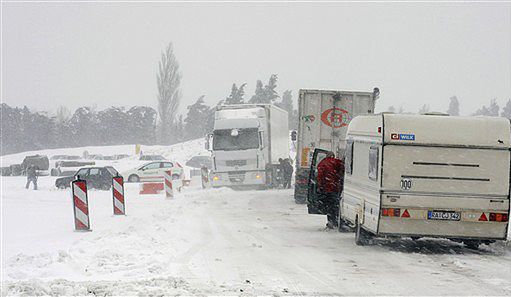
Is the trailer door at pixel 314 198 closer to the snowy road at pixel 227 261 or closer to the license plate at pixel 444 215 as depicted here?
the snowy road at pixel 227 261

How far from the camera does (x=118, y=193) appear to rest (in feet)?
60.4

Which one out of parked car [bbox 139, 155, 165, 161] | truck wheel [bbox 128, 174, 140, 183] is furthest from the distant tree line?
truck wheel [bbox 128, 174, 140, 183]

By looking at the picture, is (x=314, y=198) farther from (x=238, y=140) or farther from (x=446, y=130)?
(x=238, y=140)

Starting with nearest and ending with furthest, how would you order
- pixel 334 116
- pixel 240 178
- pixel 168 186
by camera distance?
pixel 334 116
pixel 168 186
pixel 240 178

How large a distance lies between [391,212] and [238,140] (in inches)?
861

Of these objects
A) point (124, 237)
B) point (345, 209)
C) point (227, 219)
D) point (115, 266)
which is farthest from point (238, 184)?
point (115, 266)

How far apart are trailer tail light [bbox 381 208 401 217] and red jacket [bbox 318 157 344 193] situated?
3.80 metres

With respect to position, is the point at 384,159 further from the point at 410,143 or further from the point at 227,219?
the point at 227,219

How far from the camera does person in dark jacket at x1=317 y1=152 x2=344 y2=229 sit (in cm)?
1579

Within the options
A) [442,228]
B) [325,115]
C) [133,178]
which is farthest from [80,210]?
[133,178]

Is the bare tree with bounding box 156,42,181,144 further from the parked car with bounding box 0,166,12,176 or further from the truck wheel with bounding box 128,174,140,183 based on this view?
the truck wheel with bounding box 128,174,140,183

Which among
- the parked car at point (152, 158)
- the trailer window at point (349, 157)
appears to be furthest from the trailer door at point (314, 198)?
the parked car at point (152, 158)

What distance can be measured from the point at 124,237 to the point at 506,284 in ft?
22.1

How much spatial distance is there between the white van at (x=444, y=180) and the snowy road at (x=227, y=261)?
0.55 m
